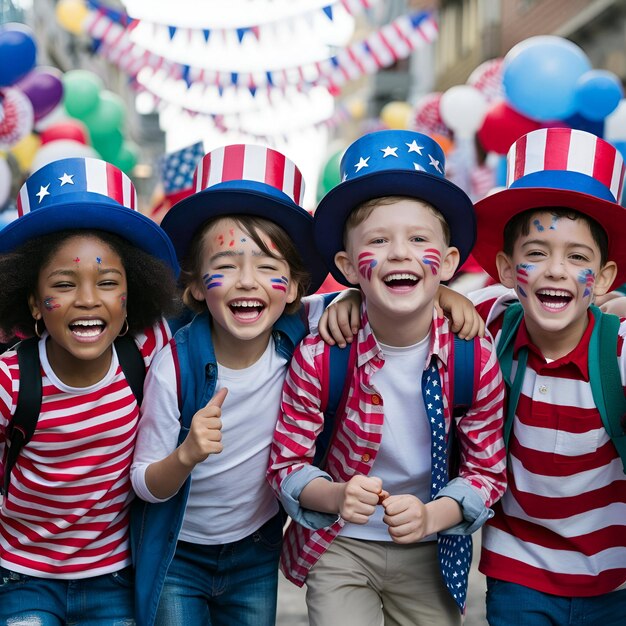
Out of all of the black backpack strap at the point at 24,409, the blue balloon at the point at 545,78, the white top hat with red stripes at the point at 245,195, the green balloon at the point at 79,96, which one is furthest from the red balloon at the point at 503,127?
the black backpack strap at the point at 24,409

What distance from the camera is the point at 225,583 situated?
2.70 metres

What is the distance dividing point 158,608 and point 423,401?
1019 mm

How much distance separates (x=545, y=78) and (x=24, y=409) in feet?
18.5

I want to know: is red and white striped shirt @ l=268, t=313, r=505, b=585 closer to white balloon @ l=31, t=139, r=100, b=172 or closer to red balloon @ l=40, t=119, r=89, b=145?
white balloon @ l=31, t=139, r=100, b=172

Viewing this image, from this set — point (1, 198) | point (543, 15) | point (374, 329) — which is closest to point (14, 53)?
point (1, 198)

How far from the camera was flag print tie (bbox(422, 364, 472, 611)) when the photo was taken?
2.40m

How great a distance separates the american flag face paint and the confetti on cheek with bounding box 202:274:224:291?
86cm

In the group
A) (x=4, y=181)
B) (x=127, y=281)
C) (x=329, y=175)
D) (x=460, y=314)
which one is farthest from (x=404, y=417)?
(x=329, y=175)

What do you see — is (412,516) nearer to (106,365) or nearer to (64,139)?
(106,365)

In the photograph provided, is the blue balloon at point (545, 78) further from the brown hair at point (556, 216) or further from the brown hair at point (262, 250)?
the brown hair at point (262, 250)

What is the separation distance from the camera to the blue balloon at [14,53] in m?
7.02

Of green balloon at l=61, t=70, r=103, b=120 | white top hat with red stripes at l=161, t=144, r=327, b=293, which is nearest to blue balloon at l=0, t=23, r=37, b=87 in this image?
green balloon at l=61, t=70, r=103, b=120

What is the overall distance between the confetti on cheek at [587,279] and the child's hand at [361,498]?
0.83 meters

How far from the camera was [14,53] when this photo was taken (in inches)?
279
